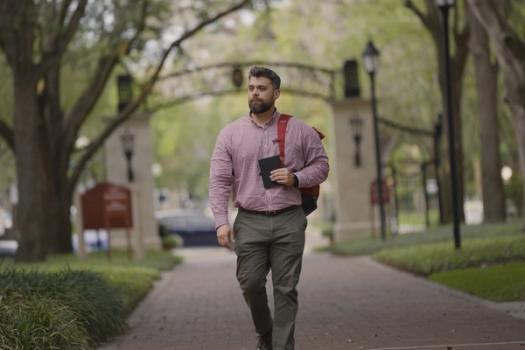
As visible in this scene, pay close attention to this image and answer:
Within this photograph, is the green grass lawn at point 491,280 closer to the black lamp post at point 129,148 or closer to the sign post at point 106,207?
the sign post at point 106,207

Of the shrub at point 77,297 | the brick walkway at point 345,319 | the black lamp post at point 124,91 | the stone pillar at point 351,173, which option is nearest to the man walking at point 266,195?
the brick walkway at point 345,319

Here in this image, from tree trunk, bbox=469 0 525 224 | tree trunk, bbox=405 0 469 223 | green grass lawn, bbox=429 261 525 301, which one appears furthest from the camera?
tree trunk, bbox=405 0 469 223

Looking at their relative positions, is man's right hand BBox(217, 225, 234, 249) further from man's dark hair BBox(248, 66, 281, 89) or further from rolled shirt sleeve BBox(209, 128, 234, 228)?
man's dark hair BBox(248, 66, 281, 89)

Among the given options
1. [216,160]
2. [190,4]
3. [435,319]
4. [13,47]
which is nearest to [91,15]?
[190,4]

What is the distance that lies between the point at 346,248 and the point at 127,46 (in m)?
6.40

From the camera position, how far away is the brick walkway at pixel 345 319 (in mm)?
9961

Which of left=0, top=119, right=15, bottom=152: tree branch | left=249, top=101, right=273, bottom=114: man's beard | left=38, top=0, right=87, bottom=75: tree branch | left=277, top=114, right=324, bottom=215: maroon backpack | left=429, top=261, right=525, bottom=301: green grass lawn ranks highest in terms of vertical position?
left=38, top=0, right=87, bottom=75: tree branch

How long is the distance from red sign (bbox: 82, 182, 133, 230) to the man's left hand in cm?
1500

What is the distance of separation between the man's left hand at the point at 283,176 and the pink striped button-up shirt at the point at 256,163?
0.09 m

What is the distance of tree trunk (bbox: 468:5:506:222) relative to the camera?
25.0 m

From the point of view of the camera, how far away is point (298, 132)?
8.34m

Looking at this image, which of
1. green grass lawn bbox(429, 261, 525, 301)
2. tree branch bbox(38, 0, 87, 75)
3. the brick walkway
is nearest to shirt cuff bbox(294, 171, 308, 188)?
the brick walkway

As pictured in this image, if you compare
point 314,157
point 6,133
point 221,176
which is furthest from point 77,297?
point 6,133

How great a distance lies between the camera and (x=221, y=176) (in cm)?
827
